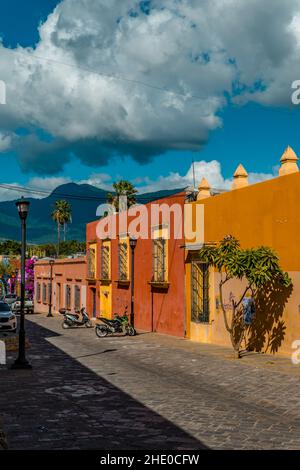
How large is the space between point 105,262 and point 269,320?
1809 centimetres

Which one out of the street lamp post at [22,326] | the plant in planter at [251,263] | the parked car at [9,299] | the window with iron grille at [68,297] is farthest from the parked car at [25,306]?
the plant in planter at [251,263]

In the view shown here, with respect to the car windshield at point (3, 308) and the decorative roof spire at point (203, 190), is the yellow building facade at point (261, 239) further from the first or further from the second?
the car windshield at point (3, 308)

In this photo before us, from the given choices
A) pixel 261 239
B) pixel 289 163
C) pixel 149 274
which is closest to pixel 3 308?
pixel 149 274

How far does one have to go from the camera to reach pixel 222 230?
18.8 m

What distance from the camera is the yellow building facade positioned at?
49.4ft

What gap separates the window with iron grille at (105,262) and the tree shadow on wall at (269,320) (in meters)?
16.6

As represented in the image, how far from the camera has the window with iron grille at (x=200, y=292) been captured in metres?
19.9

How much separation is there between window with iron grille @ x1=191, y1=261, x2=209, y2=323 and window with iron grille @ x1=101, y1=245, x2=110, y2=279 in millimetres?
12227

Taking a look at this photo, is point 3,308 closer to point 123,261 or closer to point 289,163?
point 123,261

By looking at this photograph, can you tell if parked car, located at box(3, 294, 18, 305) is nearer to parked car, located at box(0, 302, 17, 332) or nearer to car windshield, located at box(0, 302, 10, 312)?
car windshield, located at box(0, 302, 10, 312)

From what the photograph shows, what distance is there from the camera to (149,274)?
25516 millimetres

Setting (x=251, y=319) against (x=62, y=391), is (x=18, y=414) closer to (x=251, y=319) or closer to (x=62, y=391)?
(x=62, y=391)
